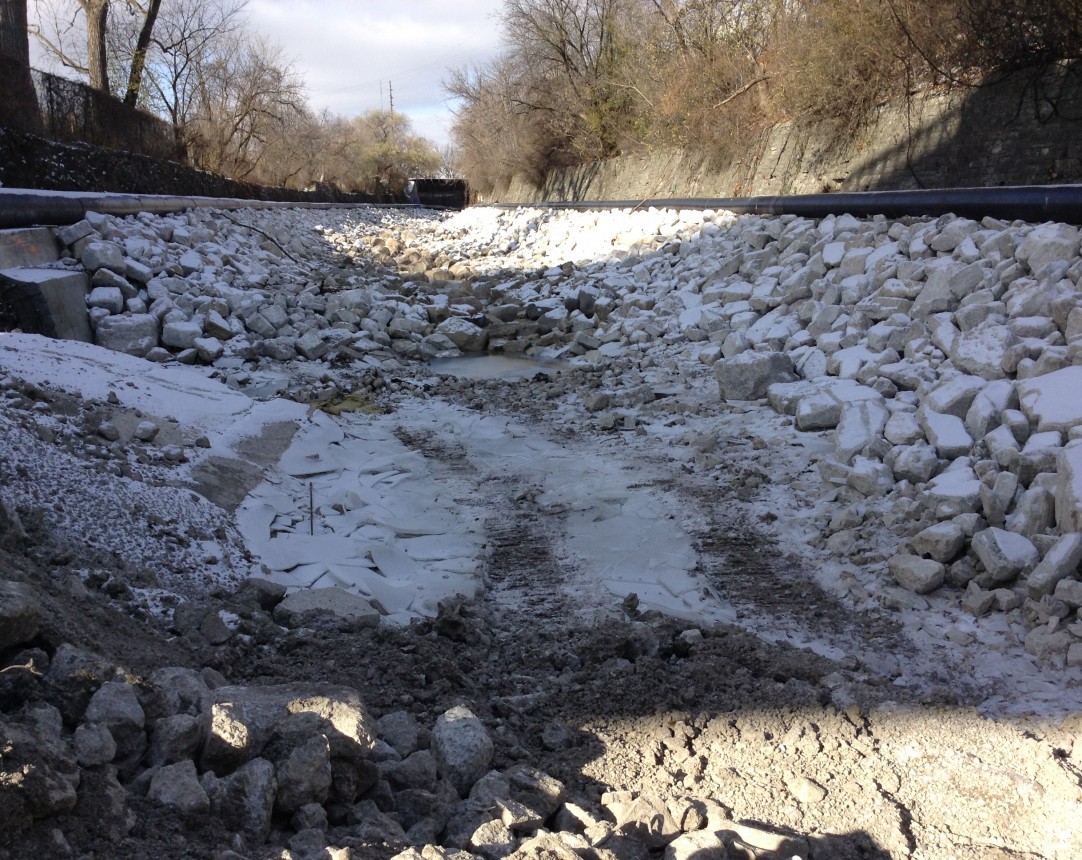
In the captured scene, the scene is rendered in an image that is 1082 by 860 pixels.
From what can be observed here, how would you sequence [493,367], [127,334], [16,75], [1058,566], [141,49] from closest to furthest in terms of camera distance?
[1058,566] → [127,334] → [493,367] → [16,75] → [141,49]

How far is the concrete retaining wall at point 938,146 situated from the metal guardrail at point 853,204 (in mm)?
1525

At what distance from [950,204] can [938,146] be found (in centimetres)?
326

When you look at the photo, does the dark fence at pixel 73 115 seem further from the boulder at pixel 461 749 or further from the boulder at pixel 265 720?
the boulder at pixel 461 749

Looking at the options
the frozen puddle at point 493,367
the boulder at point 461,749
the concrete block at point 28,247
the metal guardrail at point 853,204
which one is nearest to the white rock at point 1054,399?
the metal guardrail at point 853,204

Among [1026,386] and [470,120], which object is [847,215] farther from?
[470,120]

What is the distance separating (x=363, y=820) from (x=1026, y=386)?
4.17m

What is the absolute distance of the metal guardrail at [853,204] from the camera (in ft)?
20.2

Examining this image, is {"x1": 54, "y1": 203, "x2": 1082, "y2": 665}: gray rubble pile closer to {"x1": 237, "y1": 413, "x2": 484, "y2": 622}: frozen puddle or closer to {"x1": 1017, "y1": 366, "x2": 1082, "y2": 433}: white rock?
{"x1": 1017, "y1": 366, "x2": 1082, "y2": 433}: white rock

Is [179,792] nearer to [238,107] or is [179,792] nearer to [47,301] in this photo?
[47,301]

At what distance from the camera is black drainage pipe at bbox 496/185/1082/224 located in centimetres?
602

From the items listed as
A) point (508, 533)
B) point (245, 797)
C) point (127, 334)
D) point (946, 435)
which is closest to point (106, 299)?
point (127, 334)

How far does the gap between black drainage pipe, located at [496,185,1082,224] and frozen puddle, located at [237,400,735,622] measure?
11.8 ft

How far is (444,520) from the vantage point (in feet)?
16.8

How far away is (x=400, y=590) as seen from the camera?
4168mm
